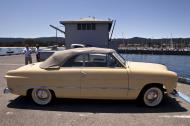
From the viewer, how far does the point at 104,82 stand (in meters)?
7.18

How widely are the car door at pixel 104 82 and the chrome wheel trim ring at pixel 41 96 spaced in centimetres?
93

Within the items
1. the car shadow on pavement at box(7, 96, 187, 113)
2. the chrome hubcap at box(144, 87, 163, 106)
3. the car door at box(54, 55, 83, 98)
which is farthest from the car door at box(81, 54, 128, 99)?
the chrome hubcap at box(144, 87, 163, 106)

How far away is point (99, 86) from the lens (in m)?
7.18

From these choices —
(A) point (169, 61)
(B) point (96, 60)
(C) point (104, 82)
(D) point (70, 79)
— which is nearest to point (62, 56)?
(D) point (70, 79)

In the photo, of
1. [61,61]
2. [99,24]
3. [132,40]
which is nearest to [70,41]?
[99,24]

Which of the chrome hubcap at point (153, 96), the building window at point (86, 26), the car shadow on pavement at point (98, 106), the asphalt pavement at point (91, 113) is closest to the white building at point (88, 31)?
the building window at point (86, 26)

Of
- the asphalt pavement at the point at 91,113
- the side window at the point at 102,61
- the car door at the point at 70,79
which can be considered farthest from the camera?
the side window at the point at 102,61

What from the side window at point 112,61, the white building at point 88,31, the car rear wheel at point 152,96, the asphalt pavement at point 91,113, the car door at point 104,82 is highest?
the white building at point 88,31

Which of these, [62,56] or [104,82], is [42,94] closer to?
[62,56]

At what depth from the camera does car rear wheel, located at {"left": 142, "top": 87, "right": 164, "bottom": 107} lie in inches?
286

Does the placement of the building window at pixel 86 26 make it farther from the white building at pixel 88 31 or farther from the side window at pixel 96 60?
the side window at pixel 96 60

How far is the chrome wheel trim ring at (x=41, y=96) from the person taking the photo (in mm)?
7430

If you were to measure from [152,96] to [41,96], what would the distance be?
2.91 meters

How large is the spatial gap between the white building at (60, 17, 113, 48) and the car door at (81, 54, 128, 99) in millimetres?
27955
